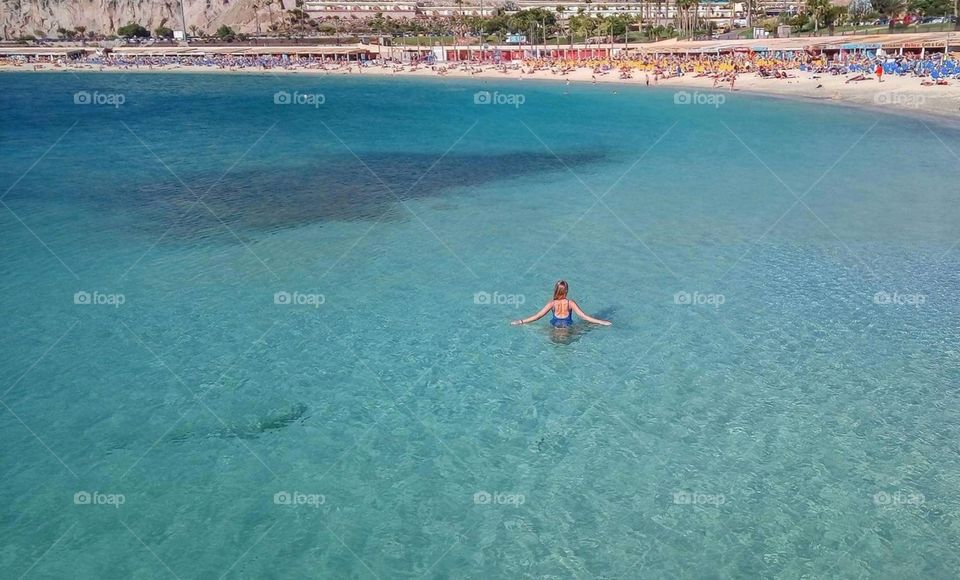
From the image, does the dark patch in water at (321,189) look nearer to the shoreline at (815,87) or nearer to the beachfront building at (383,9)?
the shoreline at (815,87)

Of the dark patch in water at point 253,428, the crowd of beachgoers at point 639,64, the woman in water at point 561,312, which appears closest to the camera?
the dark patch in water at point 253,428

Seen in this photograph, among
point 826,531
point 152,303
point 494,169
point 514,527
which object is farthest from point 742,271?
point 494,169

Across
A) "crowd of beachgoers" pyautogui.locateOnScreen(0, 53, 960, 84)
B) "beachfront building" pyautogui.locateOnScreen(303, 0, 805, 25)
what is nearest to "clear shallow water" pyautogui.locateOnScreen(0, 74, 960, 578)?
"crowd of beachgoers" pyautogui.locateOnScreen(0, 53, 960, 84)

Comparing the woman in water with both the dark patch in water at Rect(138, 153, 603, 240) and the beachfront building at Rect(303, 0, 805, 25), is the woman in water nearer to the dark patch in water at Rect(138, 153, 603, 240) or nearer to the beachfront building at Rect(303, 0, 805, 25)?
the dark patch in water at Rect(138, 153, 603, 240)

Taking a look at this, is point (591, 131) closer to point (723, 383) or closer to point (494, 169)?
point (494, 169)

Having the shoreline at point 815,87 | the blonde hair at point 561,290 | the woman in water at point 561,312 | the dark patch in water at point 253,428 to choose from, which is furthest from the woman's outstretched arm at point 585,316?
the shoreline at point 815,87

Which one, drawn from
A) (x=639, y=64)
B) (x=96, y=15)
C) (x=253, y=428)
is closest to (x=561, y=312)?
(x=253, y=428)
